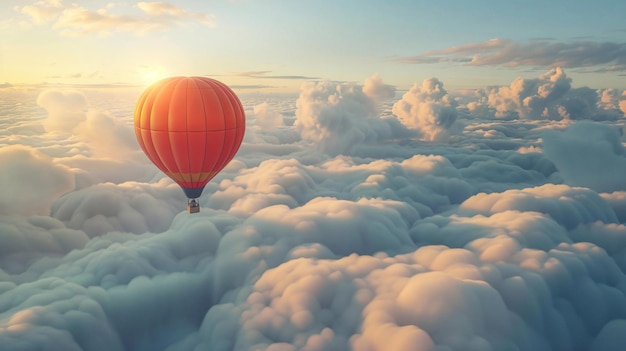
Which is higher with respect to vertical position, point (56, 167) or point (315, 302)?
point (56, 167)

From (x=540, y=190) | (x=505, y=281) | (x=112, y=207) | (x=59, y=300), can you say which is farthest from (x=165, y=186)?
(x=540, y=190)

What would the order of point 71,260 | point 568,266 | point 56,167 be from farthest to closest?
point 56,167, point 71,260, point 568,266

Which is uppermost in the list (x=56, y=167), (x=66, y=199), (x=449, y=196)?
(x=56, y=167)

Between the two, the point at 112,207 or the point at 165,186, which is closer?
the point at 112,207

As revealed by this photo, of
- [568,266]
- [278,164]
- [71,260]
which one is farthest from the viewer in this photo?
[278,164]

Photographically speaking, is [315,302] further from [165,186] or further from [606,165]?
[606,165]
